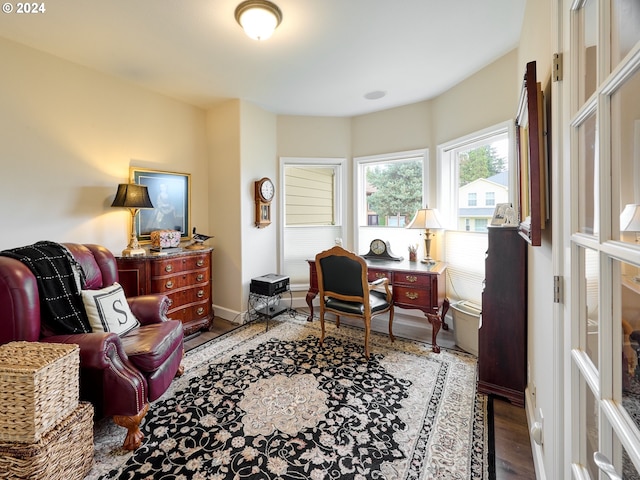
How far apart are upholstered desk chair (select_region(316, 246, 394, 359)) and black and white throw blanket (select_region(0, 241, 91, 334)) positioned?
6.29ft

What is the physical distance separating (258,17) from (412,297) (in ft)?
9.06

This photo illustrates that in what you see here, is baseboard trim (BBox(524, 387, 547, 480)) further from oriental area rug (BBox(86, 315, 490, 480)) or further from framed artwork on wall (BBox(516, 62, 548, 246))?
framed artwork on wall (BBox(516, 62, 548, 246))

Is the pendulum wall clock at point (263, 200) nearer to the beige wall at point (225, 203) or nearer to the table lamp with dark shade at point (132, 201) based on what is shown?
the beige wall at point (225, 203)

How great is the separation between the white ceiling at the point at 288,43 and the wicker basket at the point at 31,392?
7.55 ft

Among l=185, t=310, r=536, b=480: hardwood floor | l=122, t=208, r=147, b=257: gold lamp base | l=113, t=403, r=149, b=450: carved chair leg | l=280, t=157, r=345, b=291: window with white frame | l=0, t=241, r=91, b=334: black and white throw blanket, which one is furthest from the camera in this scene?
l=280, t=157, r=345, b=291: window with white frame

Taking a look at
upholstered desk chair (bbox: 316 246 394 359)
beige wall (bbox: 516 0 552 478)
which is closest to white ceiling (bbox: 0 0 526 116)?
beige wall (bbox: 516 0 552 478)

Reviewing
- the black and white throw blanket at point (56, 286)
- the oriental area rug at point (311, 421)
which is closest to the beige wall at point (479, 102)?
the oriental area rug at point (311, 421)

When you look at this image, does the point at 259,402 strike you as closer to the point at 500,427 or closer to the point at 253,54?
the point at 500,427

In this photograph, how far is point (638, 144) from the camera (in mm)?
523

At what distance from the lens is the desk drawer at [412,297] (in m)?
2.85

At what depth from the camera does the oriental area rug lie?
4.99 feet

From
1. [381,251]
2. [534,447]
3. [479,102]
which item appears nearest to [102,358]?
[534,447]

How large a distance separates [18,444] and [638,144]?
2.39 m

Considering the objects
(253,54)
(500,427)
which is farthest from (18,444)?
(253,54)
